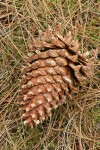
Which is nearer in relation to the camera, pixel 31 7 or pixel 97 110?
pixel 97 110

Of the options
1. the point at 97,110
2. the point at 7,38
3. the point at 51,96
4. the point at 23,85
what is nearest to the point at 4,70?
the point at 7,38

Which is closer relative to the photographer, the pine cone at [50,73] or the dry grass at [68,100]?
the pine cone at [50,73]

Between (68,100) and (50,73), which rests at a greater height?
(50,73)

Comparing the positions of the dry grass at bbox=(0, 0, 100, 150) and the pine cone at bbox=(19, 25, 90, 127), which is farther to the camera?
the dry grass at bbox=(0, 0, 100, 150)

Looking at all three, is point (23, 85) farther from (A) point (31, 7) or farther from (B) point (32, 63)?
(A) point (31, 7)

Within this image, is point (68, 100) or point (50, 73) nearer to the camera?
point (50, 73)
